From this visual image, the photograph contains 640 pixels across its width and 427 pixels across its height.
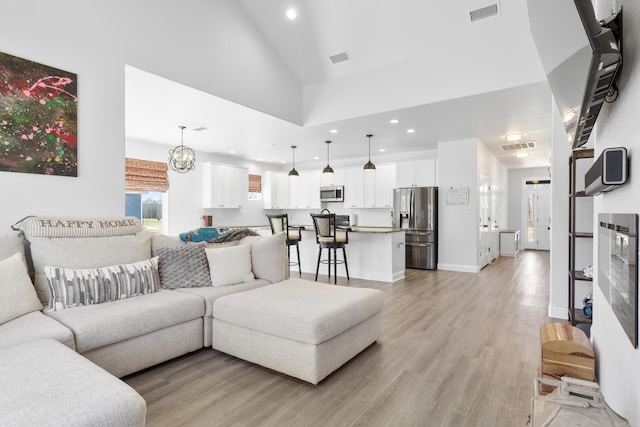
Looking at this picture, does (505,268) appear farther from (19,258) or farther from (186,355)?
(19,258)

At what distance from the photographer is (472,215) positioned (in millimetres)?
6391

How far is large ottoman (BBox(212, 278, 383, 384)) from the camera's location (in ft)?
7.29

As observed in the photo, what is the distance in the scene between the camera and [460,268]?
21.4 ft

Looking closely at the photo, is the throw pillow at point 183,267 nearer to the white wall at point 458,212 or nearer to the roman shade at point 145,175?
the roman shade at point 145,175

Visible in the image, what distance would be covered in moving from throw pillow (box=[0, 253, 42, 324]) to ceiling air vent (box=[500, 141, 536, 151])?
751 cm

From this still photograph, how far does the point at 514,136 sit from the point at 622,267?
549cm

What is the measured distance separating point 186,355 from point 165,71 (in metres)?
2.74

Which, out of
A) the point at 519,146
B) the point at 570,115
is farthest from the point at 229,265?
the point at 519,146

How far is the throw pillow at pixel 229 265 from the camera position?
3.12 m

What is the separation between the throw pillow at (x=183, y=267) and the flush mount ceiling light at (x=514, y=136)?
5522 mm

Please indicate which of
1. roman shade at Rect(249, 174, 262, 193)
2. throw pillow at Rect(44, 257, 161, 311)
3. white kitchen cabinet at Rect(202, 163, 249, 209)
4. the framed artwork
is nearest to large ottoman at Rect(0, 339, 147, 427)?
throw pillow at Rect(44, 257, 161, 311)

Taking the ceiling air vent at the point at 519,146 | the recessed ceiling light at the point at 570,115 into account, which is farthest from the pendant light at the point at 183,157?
the ceiling air vent at the point at 519,146

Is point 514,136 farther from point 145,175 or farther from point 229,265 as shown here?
point 145,175

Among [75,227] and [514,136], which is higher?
[514,136]
